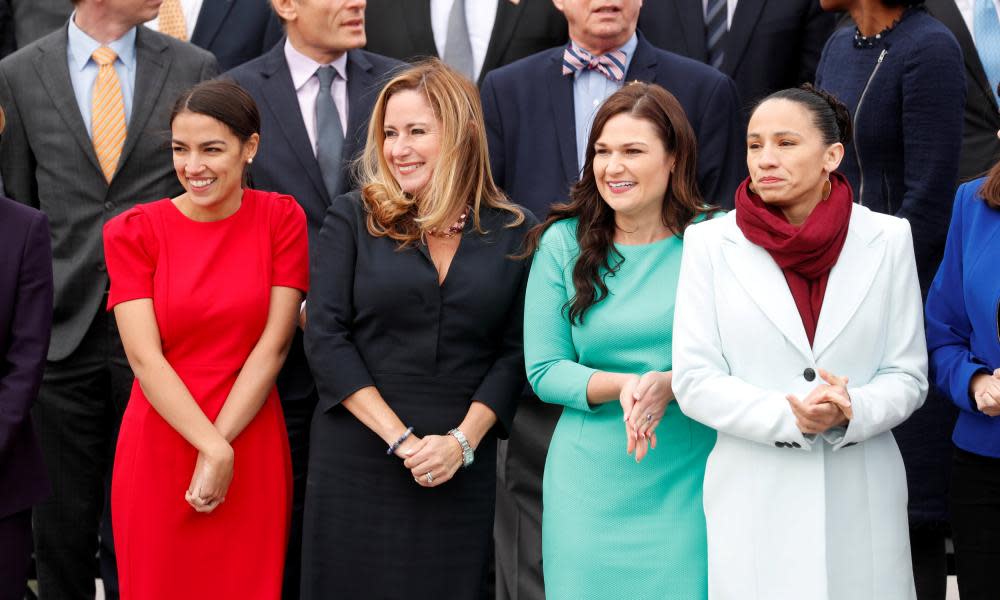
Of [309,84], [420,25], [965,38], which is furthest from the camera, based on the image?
[420,25]

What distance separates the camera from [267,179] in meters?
5.03

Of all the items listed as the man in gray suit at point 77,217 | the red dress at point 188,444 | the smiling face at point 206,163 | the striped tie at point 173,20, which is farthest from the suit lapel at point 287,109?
the striped tie at point 173,20

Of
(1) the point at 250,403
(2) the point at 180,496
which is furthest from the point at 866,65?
(2) the point at 180,496

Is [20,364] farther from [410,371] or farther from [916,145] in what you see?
[916,145]

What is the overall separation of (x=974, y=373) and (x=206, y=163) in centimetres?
239

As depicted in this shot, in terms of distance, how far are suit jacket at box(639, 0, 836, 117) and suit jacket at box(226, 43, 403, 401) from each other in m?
1.32

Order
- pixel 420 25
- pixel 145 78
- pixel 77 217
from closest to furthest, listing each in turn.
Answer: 1. pixel 77 217
2. pixel 145 78
3. pixel 420 25

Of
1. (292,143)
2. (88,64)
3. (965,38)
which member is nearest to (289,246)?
(292,143)

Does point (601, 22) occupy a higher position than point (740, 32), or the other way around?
point (740, 32)

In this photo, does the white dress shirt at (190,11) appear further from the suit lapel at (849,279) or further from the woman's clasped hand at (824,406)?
the woman's clasped hand at (824,406)

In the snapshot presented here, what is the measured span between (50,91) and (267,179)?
0.90 m

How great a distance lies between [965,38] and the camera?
225 inches

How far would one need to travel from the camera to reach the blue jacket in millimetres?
3834

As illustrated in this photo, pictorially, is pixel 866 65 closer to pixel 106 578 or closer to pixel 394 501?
pixel 394 501
